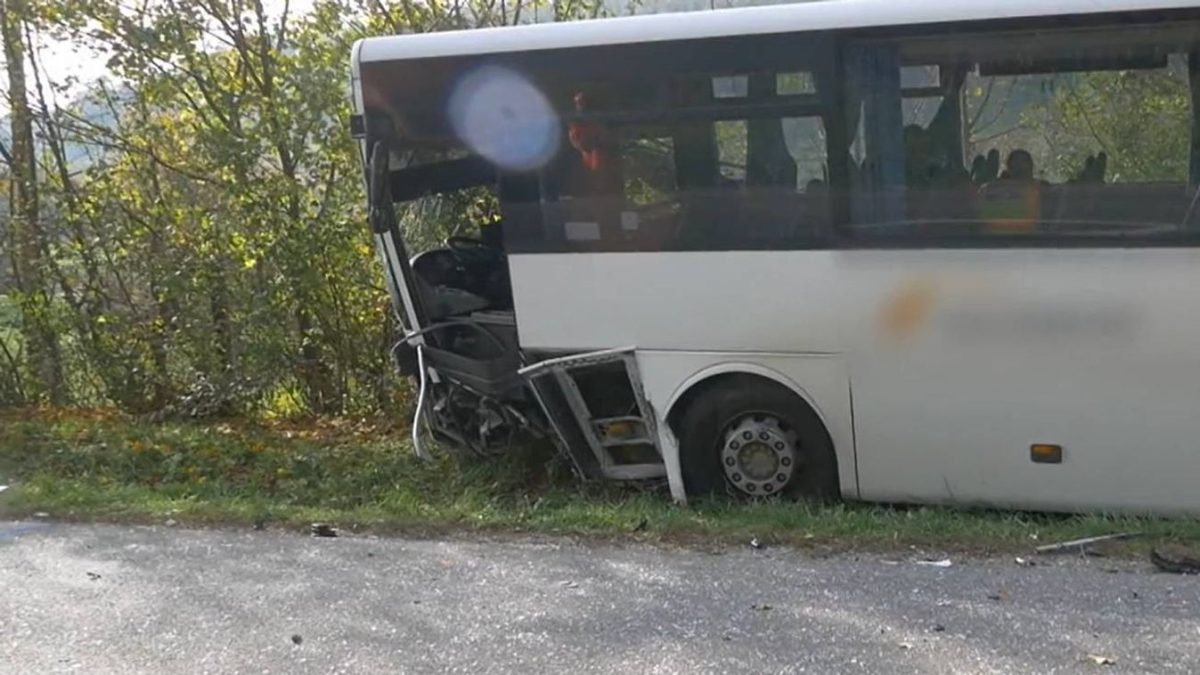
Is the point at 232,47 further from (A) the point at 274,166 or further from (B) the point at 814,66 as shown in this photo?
(B) the point at 814,66

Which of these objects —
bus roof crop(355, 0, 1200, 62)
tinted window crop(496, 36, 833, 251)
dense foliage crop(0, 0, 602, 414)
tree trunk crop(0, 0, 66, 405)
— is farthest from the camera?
tree trunk crop(0, 0, 66, 405)

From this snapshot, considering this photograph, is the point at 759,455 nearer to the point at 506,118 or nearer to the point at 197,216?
the point at 506,118

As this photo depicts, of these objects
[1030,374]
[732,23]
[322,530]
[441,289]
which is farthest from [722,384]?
[322,530]

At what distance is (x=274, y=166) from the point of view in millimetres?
10039

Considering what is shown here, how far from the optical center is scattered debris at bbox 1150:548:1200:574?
188 inches

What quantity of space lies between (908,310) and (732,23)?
1.73 meters

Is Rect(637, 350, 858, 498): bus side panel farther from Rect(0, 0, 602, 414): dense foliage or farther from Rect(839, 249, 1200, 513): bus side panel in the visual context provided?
Rect(0, 0, 602, 414): dense foliage

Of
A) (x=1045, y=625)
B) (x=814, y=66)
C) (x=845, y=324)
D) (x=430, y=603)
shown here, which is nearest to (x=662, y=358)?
(x=845, y=324)

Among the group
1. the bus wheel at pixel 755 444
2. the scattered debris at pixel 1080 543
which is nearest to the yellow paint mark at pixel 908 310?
the bus wheel at pixel 755 444

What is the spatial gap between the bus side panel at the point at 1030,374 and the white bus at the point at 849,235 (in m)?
0.01

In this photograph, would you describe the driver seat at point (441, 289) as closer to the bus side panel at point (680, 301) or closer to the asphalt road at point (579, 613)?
the bus side panel at point (680, 301)

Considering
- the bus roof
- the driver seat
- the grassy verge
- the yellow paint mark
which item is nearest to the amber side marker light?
the grassy verge

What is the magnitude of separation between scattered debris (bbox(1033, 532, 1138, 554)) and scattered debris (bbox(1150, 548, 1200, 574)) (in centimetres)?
28

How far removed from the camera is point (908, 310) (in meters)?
5.84
